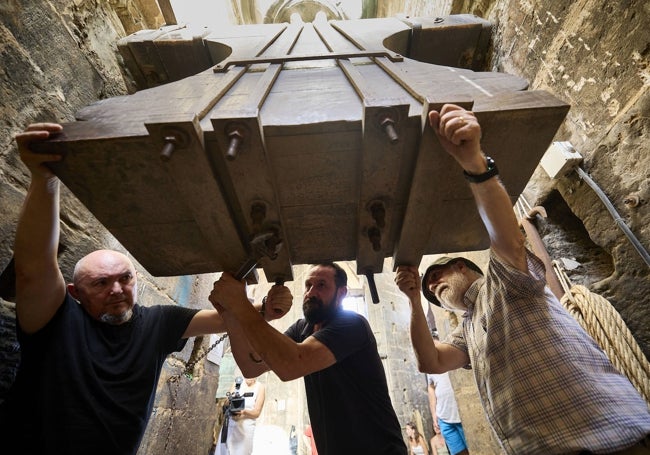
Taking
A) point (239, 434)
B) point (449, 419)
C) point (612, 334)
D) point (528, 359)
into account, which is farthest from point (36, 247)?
point (449, 419)

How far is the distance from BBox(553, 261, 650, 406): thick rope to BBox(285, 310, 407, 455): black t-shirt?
1522 millimetres

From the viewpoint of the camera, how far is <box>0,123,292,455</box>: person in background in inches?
58.9

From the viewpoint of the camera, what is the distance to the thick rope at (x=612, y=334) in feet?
5.63

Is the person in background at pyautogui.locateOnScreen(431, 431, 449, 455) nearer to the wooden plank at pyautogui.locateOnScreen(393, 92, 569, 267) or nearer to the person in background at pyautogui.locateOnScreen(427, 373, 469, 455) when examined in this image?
the person in background at pyautogui.locateOnScreen(427, 373, 469, 455)

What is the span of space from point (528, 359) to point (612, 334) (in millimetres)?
652

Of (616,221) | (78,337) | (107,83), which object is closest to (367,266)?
(616,221)

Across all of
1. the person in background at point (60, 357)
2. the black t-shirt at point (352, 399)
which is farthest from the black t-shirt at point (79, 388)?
the black t-shirt at point (352, 399)

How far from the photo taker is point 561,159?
227cm

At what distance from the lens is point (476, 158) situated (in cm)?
139

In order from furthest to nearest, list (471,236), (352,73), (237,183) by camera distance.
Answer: (471,236)
(352,73)
(237,183)

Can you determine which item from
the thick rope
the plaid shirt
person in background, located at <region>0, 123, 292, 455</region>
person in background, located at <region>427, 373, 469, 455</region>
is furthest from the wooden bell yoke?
person in background, located at <region>427, 373, 469, 455</region>

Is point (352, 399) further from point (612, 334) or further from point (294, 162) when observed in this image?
point (294, 162)

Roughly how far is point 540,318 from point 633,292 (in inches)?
28.7

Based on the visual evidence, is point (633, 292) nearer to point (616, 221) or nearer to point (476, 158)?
point (616, 221)
